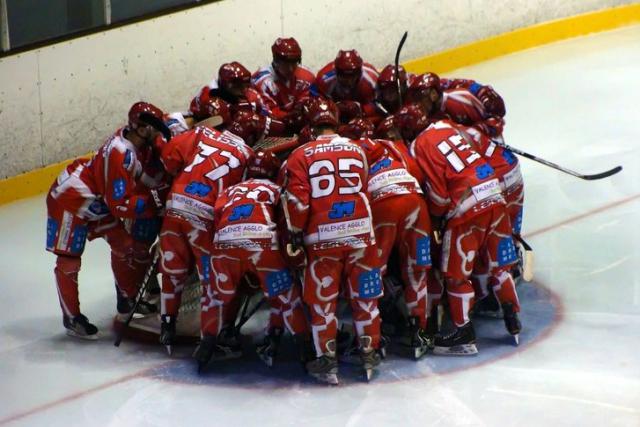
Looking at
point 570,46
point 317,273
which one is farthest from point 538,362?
point 570,46

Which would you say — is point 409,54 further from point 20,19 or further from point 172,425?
point 172,425

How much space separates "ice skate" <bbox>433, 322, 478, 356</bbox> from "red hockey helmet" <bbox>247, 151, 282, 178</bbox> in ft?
3.93

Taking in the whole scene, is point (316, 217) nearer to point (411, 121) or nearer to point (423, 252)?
point (423, 252)

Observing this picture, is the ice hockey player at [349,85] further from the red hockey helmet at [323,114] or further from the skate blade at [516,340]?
the skate blade at [516,340]

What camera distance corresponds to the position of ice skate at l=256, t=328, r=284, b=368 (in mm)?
6289

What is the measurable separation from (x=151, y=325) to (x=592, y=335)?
2322mm

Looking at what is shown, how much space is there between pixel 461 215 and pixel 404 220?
286mm

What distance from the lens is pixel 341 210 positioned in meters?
5.86

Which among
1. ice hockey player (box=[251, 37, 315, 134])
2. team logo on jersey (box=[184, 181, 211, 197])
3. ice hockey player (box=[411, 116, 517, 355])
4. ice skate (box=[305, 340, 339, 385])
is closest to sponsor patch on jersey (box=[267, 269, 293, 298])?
ice skate (box=[305, 340, 339, 385])

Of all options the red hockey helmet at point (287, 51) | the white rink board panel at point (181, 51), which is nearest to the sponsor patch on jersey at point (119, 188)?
the red hockey helmet at point (287, 51)

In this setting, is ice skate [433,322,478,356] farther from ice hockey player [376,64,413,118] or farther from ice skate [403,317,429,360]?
ice hockey player [376,64,413,118]

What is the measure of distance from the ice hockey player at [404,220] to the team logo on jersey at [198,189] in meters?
0.79

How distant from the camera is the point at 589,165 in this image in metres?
8.72

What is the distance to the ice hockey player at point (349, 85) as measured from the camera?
701 cm
